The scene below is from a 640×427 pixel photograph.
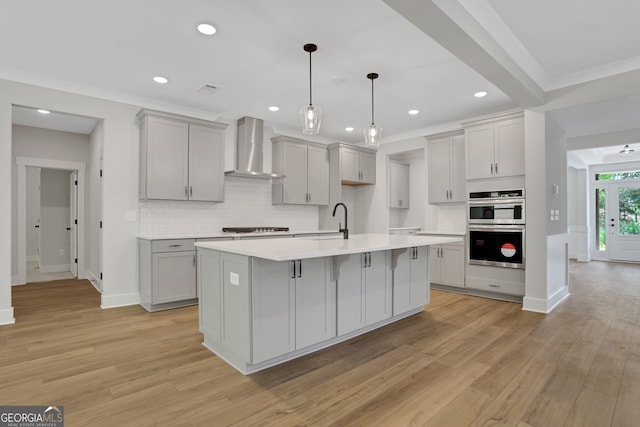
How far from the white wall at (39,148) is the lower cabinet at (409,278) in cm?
590

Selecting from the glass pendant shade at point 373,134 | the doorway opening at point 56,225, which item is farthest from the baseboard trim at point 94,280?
the glass pendant shade at point 373,134

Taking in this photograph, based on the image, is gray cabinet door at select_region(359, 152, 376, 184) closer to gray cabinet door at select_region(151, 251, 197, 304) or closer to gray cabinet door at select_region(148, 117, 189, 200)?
gray cabinet door at select_region(148, 117, 189, 200)

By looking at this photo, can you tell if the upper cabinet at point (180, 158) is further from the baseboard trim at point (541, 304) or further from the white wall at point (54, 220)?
the baseboard trim at point (541, 304)

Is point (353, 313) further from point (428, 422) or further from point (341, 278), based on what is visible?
point (428, 422)

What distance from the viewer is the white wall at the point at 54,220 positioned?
6594 mm

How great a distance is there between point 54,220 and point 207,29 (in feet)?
20.1

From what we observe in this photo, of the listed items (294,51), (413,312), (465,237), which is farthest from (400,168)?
(294,51)

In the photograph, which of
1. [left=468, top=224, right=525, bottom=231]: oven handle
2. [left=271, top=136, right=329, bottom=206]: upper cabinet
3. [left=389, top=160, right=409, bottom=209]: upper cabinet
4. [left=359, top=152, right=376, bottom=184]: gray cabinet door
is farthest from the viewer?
[left=389, top=160, right=409, bottom=209]: upper cabinet

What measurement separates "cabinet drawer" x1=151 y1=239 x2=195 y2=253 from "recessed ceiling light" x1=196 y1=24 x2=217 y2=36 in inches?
93.6

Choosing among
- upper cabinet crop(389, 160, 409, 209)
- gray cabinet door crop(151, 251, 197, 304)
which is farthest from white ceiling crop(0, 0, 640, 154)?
upper cabinet crop(389, 160, 409, 209)

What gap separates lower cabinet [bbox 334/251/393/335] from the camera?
290 centimetres

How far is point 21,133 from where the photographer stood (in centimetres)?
547

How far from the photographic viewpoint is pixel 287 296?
8.23 feet

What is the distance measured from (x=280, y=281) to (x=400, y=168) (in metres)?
5.20
